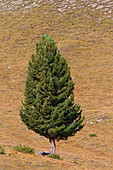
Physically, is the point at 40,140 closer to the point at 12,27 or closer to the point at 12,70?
the point at 12,70

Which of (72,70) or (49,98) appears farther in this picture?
(72,70)

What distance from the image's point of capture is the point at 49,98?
74.9 ft

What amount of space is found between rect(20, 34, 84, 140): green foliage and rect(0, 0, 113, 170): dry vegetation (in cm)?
295

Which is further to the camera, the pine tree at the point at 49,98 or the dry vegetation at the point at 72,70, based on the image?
the dry vegetation at the point at 72,70

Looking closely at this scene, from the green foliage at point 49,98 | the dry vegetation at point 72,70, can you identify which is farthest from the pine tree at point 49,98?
the dry vegetation at point 72,70

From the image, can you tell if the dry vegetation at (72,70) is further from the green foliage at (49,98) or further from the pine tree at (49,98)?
the green foliage at (49,98)

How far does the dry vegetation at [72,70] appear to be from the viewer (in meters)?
27.1

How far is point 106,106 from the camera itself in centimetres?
4462

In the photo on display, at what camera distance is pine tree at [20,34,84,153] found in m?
22.7

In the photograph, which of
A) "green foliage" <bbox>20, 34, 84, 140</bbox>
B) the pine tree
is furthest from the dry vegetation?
"green foliage" <bbox>20, 34, 84, 140</bbox>

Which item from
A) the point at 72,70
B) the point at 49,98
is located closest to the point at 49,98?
the point at 49,98

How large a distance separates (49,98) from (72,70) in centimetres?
3404

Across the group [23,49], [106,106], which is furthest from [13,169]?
[23,49]

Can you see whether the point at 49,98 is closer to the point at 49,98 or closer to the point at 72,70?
the point at 49,98
